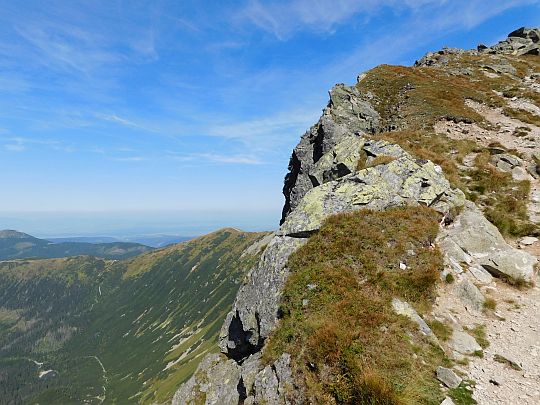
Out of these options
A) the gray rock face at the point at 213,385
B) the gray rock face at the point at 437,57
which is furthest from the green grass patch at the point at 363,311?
the gray rock face at the point at 437,57

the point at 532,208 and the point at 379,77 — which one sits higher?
the point at 379,77

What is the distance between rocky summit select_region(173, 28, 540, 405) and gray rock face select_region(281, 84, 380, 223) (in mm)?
6530

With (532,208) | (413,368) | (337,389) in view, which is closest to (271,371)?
(337,389)

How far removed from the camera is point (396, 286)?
16484 millimetres

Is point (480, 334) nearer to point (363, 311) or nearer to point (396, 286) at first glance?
point (396, 286)

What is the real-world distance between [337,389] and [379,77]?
207 ft

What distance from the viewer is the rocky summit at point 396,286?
40.9 feet

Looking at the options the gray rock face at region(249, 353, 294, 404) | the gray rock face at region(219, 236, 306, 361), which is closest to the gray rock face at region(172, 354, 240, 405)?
the gray rock face at region(219, 236, 306, 361)

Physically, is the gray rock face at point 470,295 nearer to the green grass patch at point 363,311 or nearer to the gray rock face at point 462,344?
the green grass patch at point 363,311

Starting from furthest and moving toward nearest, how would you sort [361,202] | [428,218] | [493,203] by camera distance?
[493,203] → [361,202] → [428,218]

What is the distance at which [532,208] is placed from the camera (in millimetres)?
24609

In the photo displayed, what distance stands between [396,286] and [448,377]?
16.3 feet

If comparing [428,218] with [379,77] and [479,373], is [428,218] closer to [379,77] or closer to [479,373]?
[479,373]

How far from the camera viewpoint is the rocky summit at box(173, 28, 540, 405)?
12469 mm
